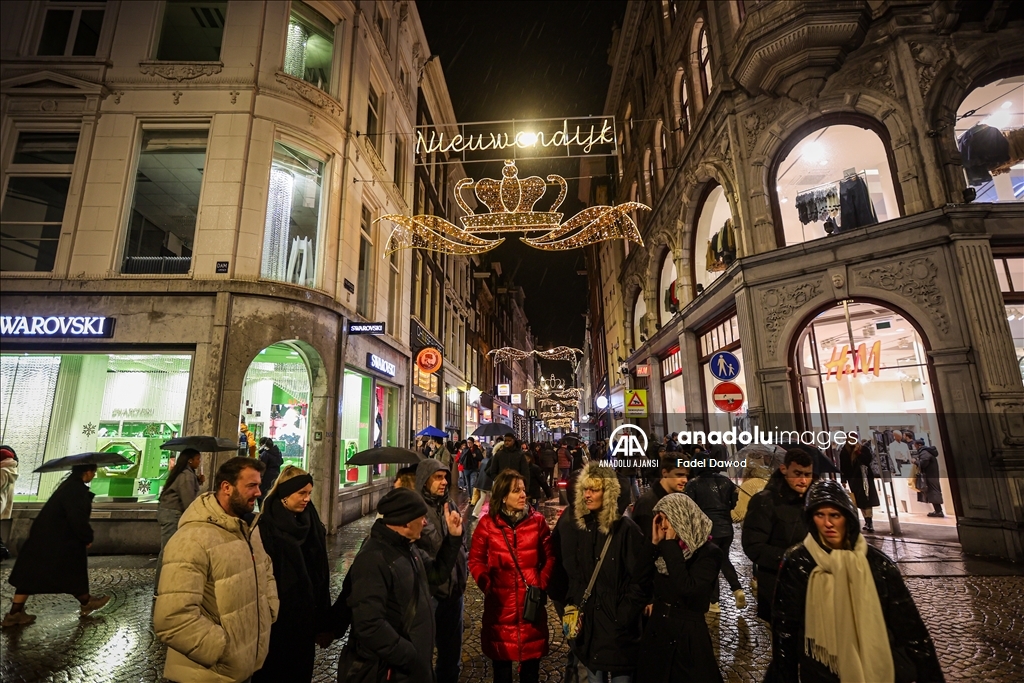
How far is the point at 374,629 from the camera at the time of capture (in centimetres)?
264

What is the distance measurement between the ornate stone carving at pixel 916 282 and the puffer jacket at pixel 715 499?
6.97 m

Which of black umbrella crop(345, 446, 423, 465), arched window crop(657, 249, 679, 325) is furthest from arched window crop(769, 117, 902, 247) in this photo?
black umbrella crop(345, 446, 423, 465)

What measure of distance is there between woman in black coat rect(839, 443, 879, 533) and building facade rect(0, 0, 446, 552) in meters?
11.9

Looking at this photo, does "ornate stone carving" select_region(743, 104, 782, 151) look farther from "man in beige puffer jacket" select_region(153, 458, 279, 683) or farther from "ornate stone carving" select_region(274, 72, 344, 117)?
"man in beige puffer jacket" select_region(153, 458, 279, 683)

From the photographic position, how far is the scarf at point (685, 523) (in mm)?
3174

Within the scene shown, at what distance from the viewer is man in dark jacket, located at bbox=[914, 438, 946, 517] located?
35.2 feet

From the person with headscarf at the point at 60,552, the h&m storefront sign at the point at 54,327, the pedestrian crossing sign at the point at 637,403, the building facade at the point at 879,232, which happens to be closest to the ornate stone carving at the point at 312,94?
the h&m storefront sign at the point at 54,327

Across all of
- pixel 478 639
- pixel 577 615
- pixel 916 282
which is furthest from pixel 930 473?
pixel 577 615

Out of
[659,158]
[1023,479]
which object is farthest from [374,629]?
[659,158]

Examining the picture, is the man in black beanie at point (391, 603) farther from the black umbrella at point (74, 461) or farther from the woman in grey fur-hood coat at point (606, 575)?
the black umbrella at point (74, 461)

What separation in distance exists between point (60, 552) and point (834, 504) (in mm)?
8514

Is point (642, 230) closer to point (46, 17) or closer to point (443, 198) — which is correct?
point (443, 198)

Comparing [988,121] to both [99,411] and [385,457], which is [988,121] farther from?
[99,411]

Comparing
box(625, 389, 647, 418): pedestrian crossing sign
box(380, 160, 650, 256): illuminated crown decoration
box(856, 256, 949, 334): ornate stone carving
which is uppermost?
box(380, 160, 650, 256): illuminated crown decoration
